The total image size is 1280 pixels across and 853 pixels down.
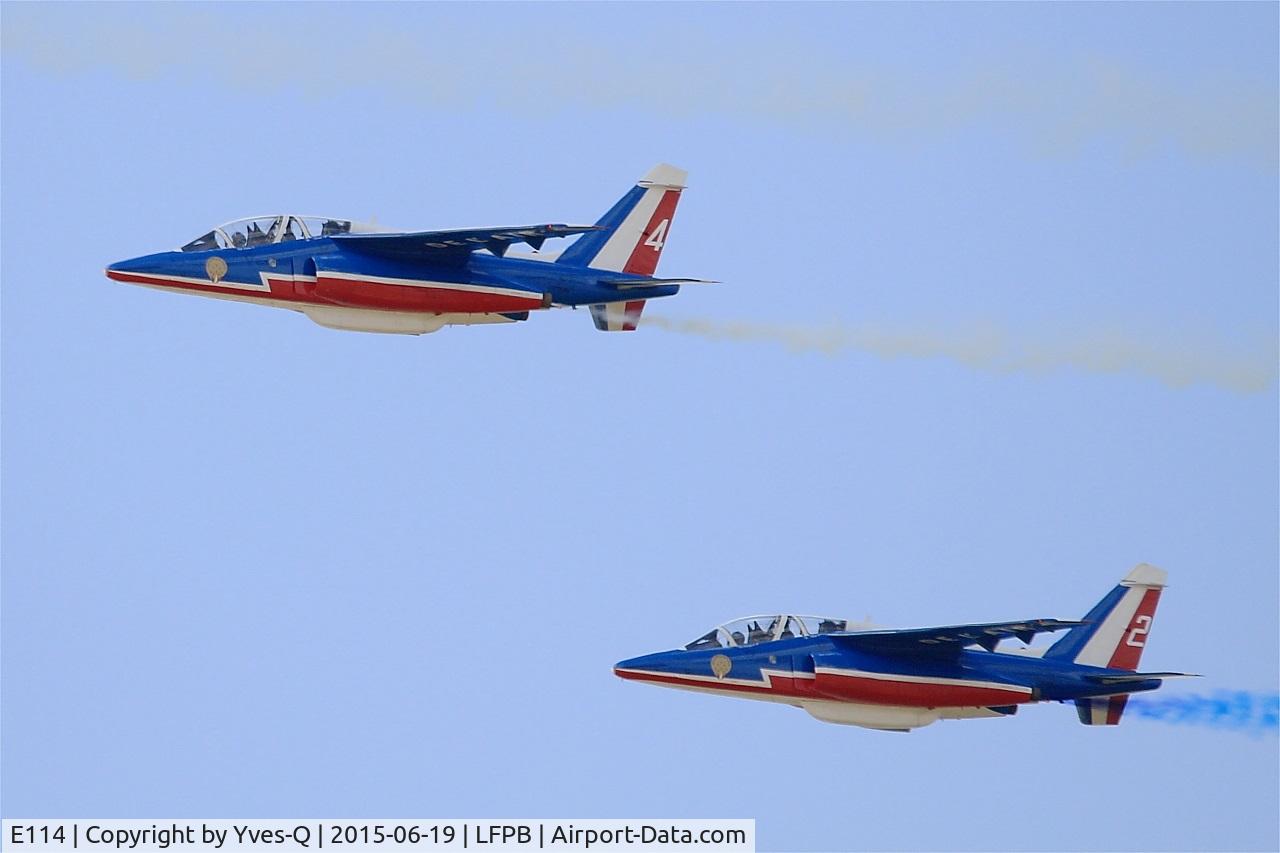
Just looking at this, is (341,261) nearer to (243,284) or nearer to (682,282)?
(243,284)

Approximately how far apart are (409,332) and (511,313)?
81.9 inches

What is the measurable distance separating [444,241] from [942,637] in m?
12.3

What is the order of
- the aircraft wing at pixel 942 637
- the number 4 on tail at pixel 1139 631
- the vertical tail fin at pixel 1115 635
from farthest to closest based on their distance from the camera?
1. the number 4 on tail at pixel 1139 631
2. the vertical tail fin at pixel 1115 635
3. the aircraft wing at pixel 942 637

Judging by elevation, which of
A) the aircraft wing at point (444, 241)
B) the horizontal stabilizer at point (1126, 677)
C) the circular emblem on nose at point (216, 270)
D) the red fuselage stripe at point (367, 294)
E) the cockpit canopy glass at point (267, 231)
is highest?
the cockpit canopy glass at point (267, 231)

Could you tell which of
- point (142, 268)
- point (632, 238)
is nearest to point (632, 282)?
point (632, 238)

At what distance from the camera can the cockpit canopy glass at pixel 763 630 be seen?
58.9 metres

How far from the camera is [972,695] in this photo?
190 ft

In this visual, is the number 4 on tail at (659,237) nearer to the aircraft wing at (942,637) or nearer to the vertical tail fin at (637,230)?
the vertical tail fin at (637,230)

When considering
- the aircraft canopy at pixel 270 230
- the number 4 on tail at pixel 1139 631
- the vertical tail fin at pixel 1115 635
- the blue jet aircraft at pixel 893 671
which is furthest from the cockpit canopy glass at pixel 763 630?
the aircraft canopy at pixel 270 230

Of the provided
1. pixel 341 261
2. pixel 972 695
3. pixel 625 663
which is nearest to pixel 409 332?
pixel 341 261

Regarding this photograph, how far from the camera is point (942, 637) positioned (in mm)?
57281

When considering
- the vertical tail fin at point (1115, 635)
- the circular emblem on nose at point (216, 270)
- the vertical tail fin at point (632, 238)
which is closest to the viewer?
the circular emblem on nose at point (216, 270)

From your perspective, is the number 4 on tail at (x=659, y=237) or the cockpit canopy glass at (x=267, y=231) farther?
Answer: the number 4 on tail at (x=659, y=237)

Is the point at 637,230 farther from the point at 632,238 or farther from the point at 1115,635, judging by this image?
the point at 1115,635
